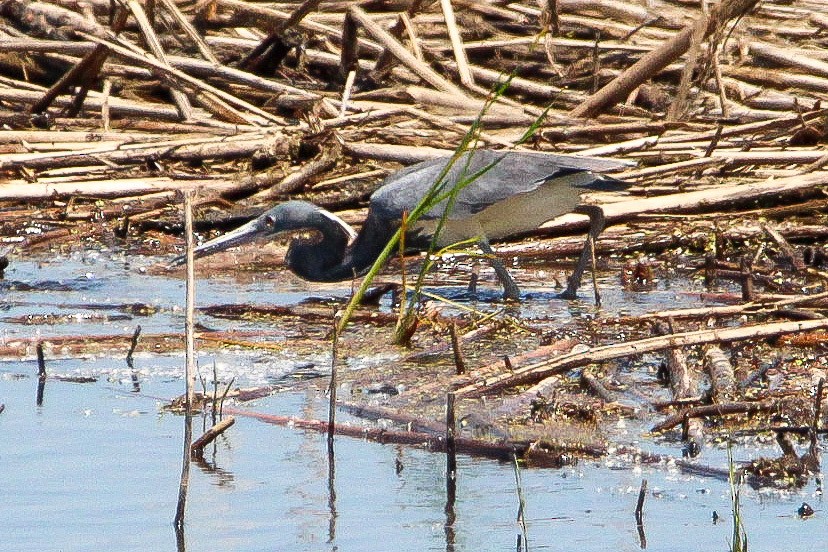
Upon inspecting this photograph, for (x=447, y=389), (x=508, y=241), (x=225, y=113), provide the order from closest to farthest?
1. (x=447, y=389)
2. (x=508, y=241)
3. (x=225, y=113)

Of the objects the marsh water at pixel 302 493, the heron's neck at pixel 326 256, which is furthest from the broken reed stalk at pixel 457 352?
the heron's neck at pixel 326 256

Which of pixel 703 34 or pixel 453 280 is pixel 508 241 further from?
pixel 703 34

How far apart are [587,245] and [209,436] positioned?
3532 mm

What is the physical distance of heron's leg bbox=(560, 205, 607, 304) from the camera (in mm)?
7129

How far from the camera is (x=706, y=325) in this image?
5777mm

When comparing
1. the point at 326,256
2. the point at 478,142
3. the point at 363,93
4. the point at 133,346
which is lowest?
the point at 133,346

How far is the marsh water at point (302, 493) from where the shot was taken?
3660mm

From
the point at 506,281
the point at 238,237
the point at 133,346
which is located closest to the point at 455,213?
the point at 506,281

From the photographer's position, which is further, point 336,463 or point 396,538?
point 336,463

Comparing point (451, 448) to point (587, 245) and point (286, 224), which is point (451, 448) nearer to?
point (587, 245)

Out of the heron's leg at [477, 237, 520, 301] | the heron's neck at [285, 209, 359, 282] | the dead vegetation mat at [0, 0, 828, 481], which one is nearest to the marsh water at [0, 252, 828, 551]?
the dead vegetation mat at [0, 0, 828, 481]

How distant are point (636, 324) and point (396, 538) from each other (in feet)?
8.34

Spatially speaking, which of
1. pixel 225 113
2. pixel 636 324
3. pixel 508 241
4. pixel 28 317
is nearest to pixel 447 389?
pixel 636 324

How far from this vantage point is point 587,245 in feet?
23.7
